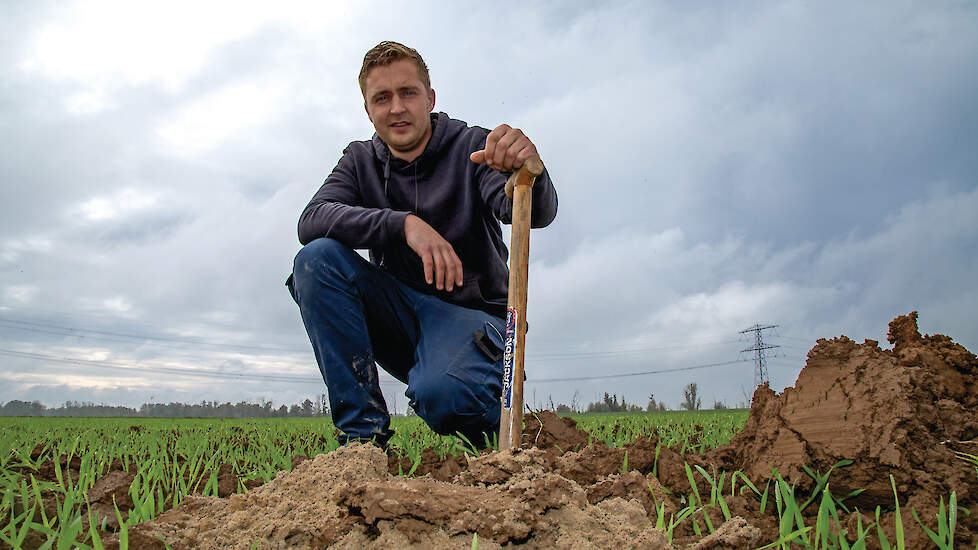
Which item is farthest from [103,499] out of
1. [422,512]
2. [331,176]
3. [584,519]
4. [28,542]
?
[331,176]

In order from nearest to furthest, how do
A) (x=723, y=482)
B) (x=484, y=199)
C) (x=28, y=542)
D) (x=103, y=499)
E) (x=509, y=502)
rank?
(x=509, y=502) → (x=28, y=542) → (x=723, y=482) → (x=103, y=499) → (x=484, y=199)

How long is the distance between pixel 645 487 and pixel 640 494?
4cm

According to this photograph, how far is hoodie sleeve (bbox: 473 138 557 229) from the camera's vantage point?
8.07ft

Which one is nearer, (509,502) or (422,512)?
(422,512)

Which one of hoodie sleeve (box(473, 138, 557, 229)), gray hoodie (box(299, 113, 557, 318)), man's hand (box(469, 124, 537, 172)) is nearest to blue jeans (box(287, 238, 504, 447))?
gray hoodie (box(299, 113, 557, 318))

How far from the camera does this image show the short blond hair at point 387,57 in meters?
2.81

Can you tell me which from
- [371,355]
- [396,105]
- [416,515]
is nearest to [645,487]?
[416,515]

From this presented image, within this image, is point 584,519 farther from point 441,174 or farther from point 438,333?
point 441,174

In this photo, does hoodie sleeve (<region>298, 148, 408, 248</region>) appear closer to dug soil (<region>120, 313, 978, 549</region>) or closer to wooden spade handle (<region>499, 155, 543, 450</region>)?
wooden spade handle (<region>499, 155, 543, 450</region>)

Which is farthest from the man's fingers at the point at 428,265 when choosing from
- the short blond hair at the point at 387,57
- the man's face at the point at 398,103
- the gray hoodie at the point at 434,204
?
the short blond hair at the point at 387,57

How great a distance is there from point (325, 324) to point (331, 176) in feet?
3.03

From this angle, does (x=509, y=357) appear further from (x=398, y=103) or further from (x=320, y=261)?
(x=398, y=103)

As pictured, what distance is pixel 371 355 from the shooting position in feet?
9.02

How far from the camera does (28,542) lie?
1.38 meters
